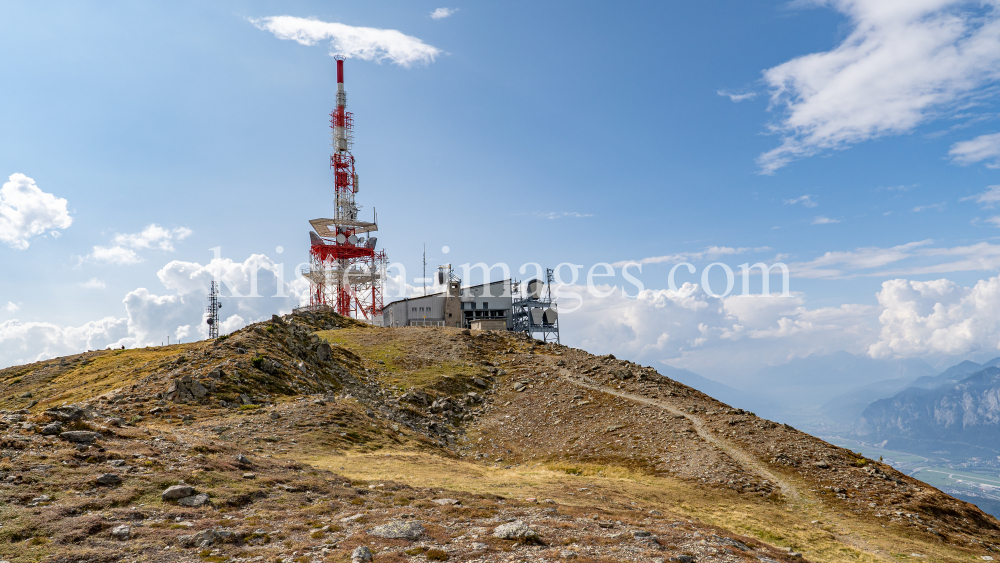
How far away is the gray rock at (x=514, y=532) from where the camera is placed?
13.1 m

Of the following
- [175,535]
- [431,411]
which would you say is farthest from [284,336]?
[175,535]

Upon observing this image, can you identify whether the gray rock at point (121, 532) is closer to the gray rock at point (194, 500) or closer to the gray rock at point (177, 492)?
the gray rock at point (194, 500)

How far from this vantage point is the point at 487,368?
56062 millimetres

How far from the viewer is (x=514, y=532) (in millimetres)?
13352

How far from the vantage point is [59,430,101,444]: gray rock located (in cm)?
1689

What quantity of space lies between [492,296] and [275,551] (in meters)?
74.0

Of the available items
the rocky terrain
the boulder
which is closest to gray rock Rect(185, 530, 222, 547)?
the rocky terrain

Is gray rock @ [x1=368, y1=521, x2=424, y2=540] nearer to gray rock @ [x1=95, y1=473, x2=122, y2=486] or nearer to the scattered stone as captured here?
gray rock @ [x1=95, y1=473, x2=122, y2=486]

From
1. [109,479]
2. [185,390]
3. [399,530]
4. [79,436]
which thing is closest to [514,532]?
[399,530]

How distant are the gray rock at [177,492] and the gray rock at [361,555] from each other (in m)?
6.84

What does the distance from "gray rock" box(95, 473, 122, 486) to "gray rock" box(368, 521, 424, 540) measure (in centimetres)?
814

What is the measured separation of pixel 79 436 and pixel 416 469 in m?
13.7

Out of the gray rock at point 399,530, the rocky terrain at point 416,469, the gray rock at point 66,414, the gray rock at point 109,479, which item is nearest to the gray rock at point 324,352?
the rocky terrain at point 416,469

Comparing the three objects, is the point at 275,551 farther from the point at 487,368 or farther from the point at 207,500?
the point at 487,368
